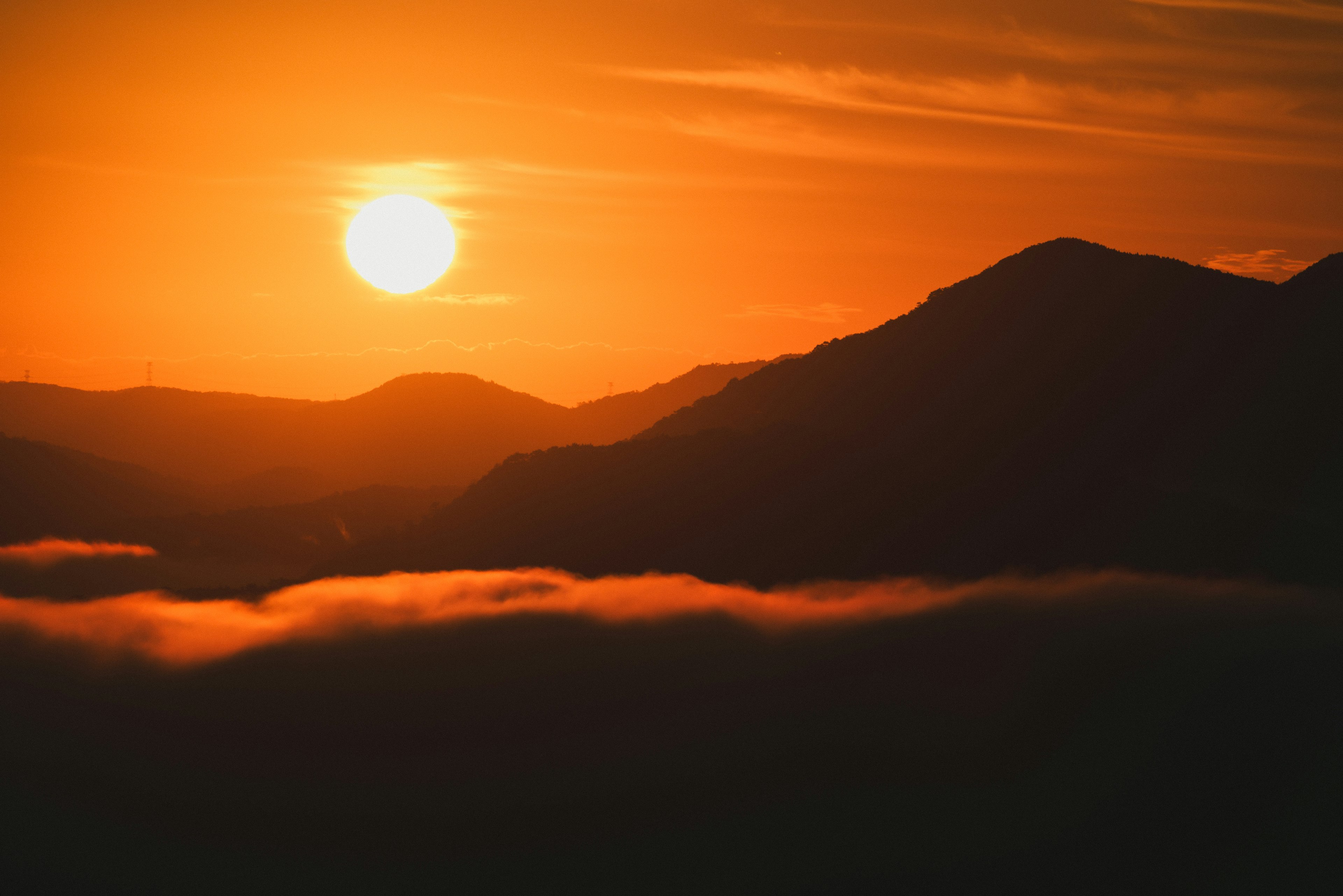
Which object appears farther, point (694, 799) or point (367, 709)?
point (367, 709)

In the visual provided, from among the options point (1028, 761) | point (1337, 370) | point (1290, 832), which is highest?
point (1337, 370)

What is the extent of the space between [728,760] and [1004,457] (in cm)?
5311

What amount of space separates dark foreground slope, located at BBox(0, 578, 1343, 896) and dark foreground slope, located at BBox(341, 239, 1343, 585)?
28.2 ft

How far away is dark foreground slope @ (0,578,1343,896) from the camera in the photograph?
7988cm

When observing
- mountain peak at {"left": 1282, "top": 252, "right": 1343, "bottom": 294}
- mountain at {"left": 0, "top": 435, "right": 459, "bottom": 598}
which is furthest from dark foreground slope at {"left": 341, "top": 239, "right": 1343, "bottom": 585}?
mountain at {"left": 0, "top": 435, "right": 459, "bottom": 598}

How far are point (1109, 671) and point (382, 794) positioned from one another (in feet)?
218

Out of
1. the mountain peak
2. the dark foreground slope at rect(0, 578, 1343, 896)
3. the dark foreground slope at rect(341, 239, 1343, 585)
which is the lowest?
the dark foreground slope at rect(0, 578, 1343, 896)

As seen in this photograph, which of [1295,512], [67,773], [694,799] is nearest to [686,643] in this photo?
[694,799]

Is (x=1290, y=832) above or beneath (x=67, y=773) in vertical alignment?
beneath

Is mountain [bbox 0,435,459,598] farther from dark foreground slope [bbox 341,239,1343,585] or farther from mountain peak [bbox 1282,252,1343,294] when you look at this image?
mountain peak [bbox 1282,252,1343,294]

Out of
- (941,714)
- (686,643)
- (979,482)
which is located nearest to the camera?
(941,714)

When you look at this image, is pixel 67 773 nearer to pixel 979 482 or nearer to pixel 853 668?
pixel 853 668

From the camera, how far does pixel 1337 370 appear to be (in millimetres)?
124812

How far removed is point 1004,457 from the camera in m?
118
